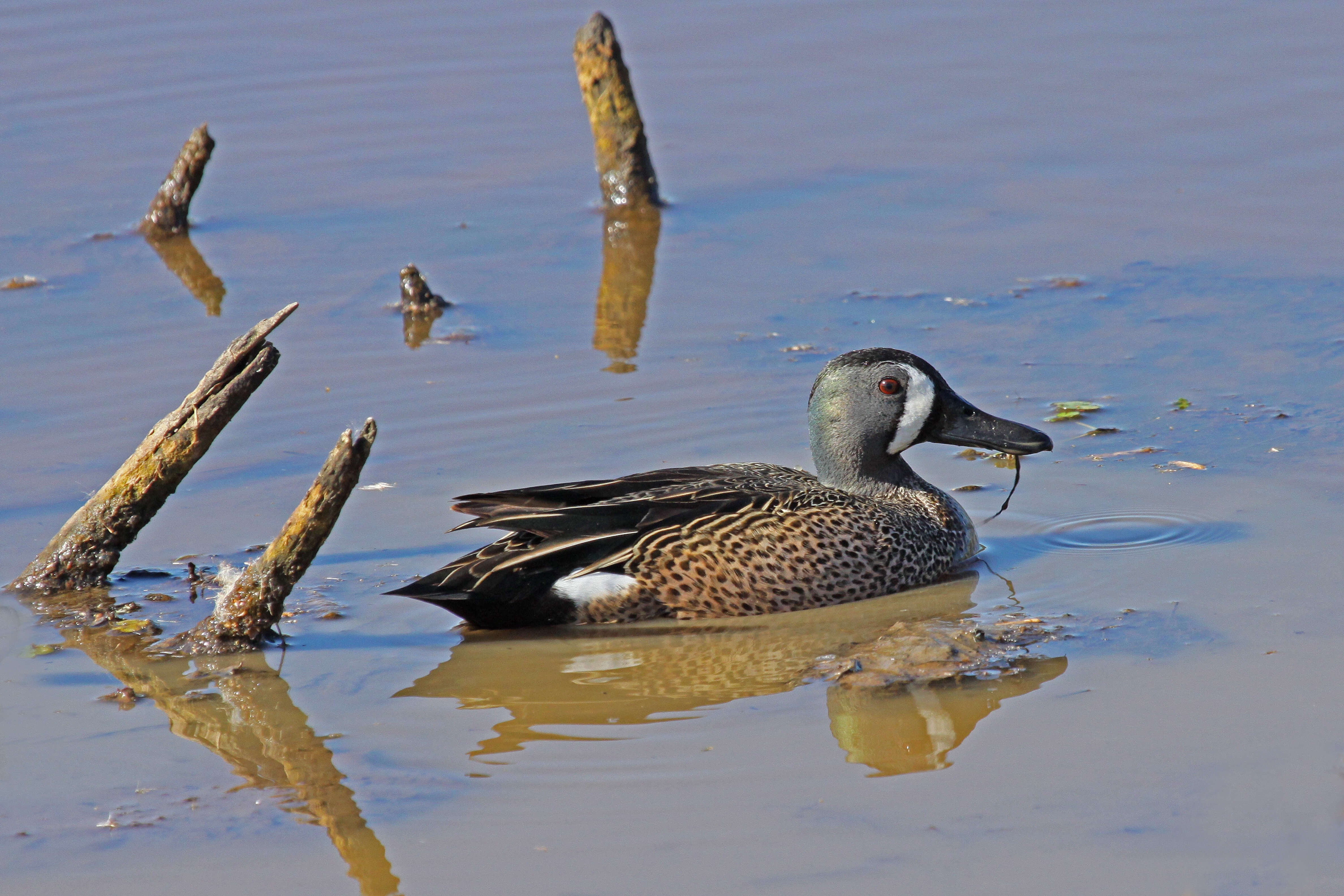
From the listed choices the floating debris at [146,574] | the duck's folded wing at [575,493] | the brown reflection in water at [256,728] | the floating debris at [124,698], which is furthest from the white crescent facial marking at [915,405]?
the floating debris at [124,698]

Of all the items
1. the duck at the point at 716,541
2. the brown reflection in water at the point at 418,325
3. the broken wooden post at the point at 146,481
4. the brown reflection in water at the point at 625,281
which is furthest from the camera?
the brown reflection in water at the point at 418,325

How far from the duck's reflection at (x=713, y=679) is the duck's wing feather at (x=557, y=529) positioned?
0.72 feet

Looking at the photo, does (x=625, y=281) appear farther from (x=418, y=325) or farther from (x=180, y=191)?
(x=180, y=191)

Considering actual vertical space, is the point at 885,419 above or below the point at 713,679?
above

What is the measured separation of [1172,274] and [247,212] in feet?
23.0

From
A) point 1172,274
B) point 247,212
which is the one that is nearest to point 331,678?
point 1172,274

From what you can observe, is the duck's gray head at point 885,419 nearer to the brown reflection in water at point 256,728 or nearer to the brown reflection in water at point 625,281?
the brown reflection in water at point 625,281

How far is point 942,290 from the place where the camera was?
35.0ft

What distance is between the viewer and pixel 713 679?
614 cm

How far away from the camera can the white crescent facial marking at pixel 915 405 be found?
24.2ft

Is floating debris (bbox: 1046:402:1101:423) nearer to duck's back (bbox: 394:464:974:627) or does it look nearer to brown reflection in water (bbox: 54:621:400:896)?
duck's back (bbox: 394:464:974:627)

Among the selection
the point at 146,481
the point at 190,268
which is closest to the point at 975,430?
the point at 146,481

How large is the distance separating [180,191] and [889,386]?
707cm

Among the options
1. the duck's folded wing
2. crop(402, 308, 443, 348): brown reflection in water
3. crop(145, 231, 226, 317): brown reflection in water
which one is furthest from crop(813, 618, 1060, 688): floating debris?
crop(145, 231, 226, 317): brown reflection in water
